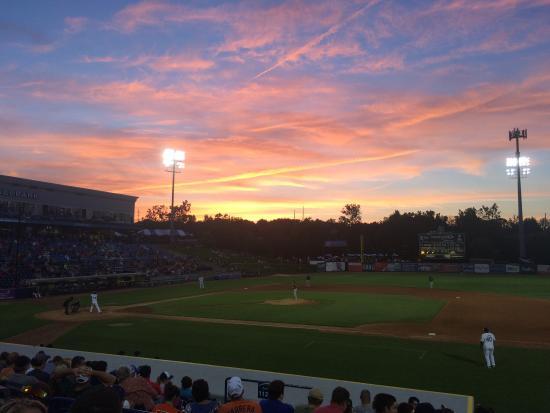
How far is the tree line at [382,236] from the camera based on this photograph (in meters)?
97.4

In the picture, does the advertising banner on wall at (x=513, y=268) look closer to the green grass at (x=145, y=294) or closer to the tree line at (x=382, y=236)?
the tree line at (x=382, y=236)

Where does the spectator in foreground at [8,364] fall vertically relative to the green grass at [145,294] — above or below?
above

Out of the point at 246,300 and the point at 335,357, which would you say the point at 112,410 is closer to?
the point at 335,357

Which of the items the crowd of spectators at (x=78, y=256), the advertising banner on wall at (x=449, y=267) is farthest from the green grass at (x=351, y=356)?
the advertising banner on wall at (x=449, y=267)

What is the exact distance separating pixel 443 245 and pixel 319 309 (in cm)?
3953

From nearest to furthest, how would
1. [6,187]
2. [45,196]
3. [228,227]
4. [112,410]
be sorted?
1. [112,410]
2. [6,187]
3. [45,196]
4. [228,227]

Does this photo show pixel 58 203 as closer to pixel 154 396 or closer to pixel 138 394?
pixel 154 396

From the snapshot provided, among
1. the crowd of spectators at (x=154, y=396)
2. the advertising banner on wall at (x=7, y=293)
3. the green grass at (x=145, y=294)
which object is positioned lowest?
the green grass at (x=145, y=294)

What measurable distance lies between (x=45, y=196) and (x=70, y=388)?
206 feet

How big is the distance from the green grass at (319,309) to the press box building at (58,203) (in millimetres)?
25122

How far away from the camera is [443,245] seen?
223 ft

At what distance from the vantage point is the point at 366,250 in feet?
363

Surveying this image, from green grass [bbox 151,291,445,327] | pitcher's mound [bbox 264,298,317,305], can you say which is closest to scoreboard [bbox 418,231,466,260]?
green grass [bbox 151,291,445,327]

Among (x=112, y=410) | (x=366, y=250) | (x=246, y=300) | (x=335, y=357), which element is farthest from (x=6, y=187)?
(x=366, y=250)
